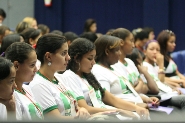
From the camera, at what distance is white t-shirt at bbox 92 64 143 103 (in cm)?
331

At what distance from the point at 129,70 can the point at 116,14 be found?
5.82 metres

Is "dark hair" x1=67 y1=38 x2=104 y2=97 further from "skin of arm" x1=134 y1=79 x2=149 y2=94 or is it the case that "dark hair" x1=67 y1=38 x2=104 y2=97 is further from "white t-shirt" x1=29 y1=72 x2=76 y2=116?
"skin of arm" x1=134 y1=79 x2=149 y2=94

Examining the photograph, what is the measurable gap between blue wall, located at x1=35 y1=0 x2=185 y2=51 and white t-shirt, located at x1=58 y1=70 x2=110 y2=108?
6.38 m

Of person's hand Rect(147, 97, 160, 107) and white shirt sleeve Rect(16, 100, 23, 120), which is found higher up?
white shirt sleeve Rect(16, 100, 23, 120)

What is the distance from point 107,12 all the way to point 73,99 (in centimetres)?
736

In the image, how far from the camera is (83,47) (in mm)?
2904

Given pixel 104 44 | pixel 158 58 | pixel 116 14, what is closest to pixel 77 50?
pixel 104 44

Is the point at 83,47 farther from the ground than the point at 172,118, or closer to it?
closer to it

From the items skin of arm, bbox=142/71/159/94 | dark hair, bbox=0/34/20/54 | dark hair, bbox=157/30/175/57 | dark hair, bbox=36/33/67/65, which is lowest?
skin of arm, bbox=142/71/159/94

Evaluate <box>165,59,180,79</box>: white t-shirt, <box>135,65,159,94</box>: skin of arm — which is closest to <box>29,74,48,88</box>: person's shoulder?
<box>135,65,159,94</box>: skin of arm

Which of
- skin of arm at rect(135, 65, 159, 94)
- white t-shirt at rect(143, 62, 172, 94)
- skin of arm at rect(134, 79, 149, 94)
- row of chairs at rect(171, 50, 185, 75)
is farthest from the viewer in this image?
row of chairs at rect(171, 50, 185, 75)

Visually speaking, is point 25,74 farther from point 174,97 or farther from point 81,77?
point 174,97

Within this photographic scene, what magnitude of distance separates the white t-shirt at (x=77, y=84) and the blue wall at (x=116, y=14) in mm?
6380

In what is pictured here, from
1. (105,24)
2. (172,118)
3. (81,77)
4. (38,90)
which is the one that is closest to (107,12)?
(105,24)
